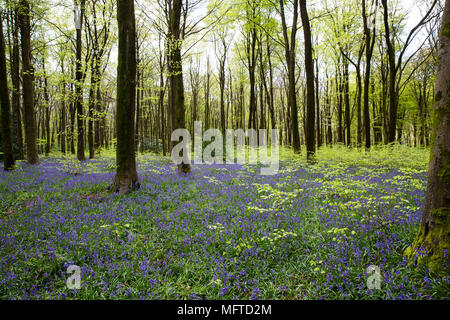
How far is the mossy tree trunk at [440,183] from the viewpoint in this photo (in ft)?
9.32

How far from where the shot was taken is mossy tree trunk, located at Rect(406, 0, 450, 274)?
284 cm

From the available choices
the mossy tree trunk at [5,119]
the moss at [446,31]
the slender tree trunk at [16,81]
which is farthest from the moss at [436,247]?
the slender tree trunk at [16,81]

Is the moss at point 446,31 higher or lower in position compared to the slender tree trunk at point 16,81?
lower

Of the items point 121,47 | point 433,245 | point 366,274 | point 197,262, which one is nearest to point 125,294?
point 197,262

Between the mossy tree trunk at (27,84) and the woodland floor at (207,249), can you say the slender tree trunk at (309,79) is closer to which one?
the woodland floor at (207,249)

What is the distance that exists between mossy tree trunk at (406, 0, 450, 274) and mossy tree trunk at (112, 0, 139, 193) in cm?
734

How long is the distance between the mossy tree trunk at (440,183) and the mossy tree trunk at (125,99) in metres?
7.34

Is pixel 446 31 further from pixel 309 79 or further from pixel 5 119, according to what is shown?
pixel 5 119

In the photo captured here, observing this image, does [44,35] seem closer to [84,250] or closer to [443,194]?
[84,250]

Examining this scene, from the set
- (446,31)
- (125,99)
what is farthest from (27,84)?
(446,31)

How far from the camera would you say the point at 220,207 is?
5.90 m

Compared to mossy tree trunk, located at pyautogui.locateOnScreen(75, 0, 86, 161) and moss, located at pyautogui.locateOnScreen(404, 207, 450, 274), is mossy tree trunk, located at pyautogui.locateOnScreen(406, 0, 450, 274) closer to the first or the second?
moss, located at pyautogui.locateOnScreen(404, 207, 450, 274)

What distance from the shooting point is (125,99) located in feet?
24.3

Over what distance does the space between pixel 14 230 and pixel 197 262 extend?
391 centimetres
